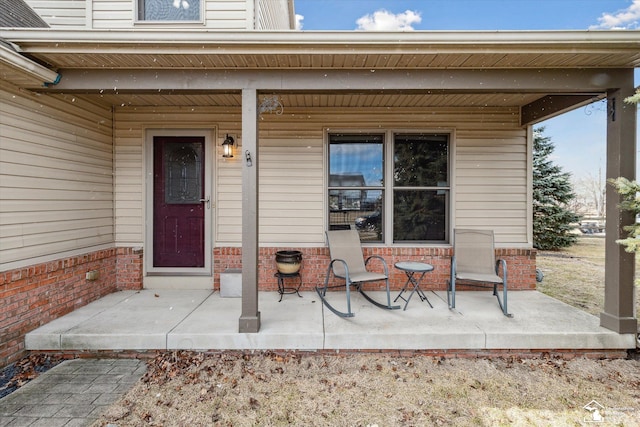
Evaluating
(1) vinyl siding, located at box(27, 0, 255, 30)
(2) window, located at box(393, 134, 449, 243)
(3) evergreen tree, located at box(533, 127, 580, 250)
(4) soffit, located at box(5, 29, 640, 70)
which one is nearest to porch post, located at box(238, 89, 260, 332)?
(4) soffit, located at box(5, 29, 640, 70)

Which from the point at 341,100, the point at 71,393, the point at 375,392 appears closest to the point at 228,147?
the point at 341,100

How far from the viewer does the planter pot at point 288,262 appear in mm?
4039

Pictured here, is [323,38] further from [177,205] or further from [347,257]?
[177,205]

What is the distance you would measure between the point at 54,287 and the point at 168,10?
3.76 metres

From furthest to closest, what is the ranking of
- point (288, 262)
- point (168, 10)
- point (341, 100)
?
point (168, 10) < point (341, 100) < point (288, 262)

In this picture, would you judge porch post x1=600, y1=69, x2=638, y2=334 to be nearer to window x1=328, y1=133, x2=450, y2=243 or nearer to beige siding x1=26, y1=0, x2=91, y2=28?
window x1=328, y1=133, x2=450, y2=243

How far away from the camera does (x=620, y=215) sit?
119 inches

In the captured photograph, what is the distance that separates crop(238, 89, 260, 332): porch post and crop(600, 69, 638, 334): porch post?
138 inches

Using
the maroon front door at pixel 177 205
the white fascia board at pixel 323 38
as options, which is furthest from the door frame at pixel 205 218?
the white fascia board at pixel 323 38

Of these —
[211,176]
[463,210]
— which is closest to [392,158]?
[463,210]

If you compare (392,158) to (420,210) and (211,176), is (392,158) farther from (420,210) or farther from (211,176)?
(211,176)

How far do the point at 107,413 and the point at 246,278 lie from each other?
1420 mm

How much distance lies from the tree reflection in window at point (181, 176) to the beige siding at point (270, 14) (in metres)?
2.02

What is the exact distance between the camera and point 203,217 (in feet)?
14.7
